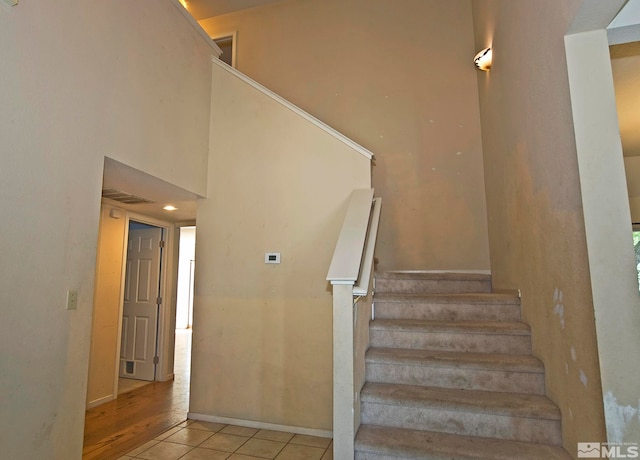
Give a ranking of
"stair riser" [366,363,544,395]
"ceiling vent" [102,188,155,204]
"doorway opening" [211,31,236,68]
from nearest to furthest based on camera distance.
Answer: "stair riser" [366,363,544,395], "ceiling vent" [102,188,155,204], "doorway opening" [211,31,236,68]

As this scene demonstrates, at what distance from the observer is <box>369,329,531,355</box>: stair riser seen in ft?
7.88

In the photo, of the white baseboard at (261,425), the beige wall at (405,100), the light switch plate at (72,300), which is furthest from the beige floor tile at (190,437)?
the beige wall at (405,100)

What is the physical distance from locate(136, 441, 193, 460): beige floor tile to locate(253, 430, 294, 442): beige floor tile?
1.80 feet

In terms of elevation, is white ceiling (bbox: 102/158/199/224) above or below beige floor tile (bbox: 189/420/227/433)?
above

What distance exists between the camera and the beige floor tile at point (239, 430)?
2943mm

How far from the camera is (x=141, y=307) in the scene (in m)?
4.86

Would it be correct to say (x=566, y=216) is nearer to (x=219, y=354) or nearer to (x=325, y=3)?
(x=219, y=354)

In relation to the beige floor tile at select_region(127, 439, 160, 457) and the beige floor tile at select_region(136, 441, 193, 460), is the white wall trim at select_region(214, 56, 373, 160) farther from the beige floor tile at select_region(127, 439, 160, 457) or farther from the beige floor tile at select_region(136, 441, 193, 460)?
the beige floor tile at select_region(127, 439, 160, 457)

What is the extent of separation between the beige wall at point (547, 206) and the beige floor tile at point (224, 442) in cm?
219

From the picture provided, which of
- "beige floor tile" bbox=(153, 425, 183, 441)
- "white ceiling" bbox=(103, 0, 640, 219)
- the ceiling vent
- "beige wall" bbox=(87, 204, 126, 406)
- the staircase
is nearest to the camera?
the staircase

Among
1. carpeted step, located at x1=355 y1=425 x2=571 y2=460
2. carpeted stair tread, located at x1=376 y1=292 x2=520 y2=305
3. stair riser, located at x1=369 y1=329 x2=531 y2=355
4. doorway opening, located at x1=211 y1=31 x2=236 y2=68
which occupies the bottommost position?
carpeted step, located at x1=355 y1=425 x2=571 y2=460

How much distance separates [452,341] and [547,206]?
43.0 inches

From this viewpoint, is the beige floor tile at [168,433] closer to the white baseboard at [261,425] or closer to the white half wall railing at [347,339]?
the white baseboard at [261,425]

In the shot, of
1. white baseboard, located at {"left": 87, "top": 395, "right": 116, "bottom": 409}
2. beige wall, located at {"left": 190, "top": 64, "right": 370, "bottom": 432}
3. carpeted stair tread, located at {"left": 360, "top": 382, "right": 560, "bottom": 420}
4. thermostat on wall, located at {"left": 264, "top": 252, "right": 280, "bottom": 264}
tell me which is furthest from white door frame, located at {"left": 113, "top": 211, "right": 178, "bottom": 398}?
carpeted stair tread, located at {"left": 360, "top": 382, "right": 560, "bottom": 420}
